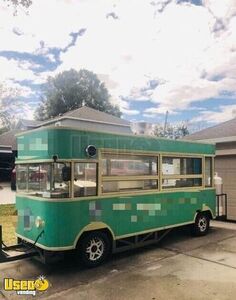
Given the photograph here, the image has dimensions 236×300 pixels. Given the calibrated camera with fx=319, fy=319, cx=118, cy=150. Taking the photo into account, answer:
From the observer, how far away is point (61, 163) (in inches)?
249

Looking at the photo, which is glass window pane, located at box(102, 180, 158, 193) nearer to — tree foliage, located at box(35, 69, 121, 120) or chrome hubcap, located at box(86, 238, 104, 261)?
chrome hubcap, located at box(86, 238, 104, 261)

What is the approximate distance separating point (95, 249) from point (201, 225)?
410 centimetres

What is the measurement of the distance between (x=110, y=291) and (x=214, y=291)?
1.83 m

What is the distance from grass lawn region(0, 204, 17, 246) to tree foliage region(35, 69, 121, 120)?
110 feet

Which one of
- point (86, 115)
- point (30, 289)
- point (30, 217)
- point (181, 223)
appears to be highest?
point (86, 115)

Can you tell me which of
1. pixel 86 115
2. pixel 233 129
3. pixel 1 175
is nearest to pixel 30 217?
pixel 233 129

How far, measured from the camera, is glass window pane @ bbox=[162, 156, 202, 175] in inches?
337

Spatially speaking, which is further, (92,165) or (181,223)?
(181,223)

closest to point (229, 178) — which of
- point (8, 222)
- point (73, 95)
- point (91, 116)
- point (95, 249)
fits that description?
point (95, 249)

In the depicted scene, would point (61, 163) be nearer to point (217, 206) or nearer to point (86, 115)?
point (217, 206)

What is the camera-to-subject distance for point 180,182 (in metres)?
9.02

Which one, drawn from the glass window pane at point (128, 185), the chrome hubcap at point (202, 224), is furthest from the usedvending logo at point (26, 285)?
the chrome hubcap at point (202, 224)

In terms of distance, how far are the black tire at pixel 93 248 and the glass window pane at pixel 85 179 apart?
0.89 meters

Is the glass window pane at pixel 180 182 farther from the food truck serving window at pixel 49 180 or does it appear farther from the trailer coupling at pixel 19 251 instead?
the trailer coupling at pixel 19 251
